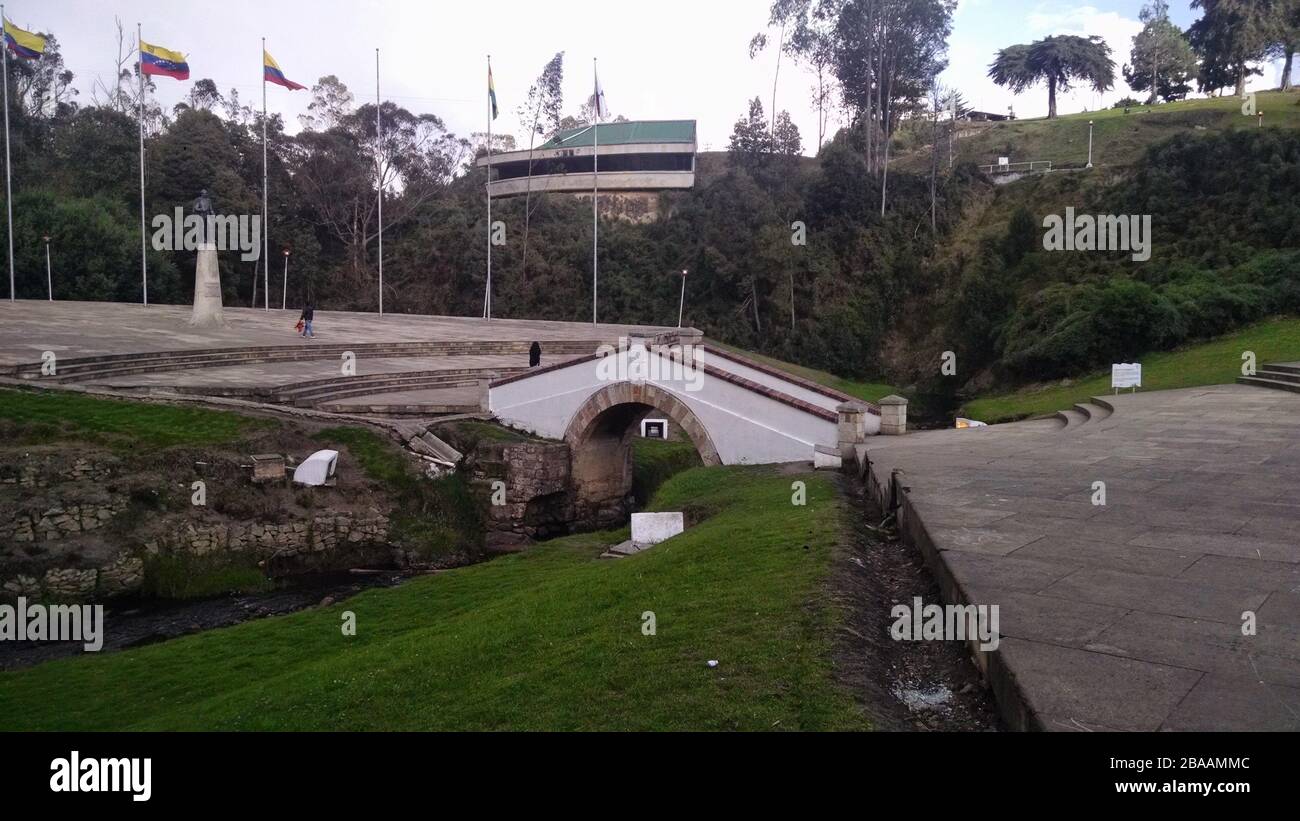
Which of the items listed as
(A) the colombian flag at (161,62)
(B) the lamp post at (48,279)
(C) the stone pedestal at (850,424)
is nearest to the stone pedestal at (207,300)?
(A) the colombian flag at (161,62)

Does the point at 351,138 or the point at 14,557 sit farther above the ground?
the point at 351,138

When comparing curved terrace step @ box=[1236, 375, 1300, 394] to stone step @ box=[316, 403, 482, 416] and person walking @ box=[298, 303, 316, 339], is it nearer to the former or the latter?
stone step @ box=[316, 403, 482, 416]

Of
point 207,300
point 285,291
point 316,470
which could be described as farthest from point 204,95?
point 316,470

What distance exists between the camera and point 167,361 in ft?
68.7

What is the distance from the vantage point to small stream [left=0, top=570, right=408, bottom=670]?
11102mm

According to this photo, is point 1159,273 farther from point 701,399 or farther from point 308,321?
point 308,321

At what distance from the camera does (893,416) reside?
1630cm

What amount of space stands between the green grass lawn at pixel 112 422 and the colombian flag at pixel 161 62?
1540 cm

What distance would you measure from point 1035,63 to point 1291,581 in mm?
54990

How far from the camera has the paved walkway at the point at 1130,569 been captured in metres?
3.69

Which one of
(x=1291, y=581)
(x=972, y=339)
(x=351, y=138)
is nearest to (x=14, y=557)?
(x=1291, y=581)

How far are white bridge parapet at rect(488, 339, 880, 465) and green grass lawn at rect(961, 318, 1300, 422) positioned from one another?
21.3 feet

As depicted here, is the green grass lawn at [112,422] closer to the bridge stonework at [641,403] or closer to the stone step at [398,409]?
the stone step at [398,409]
